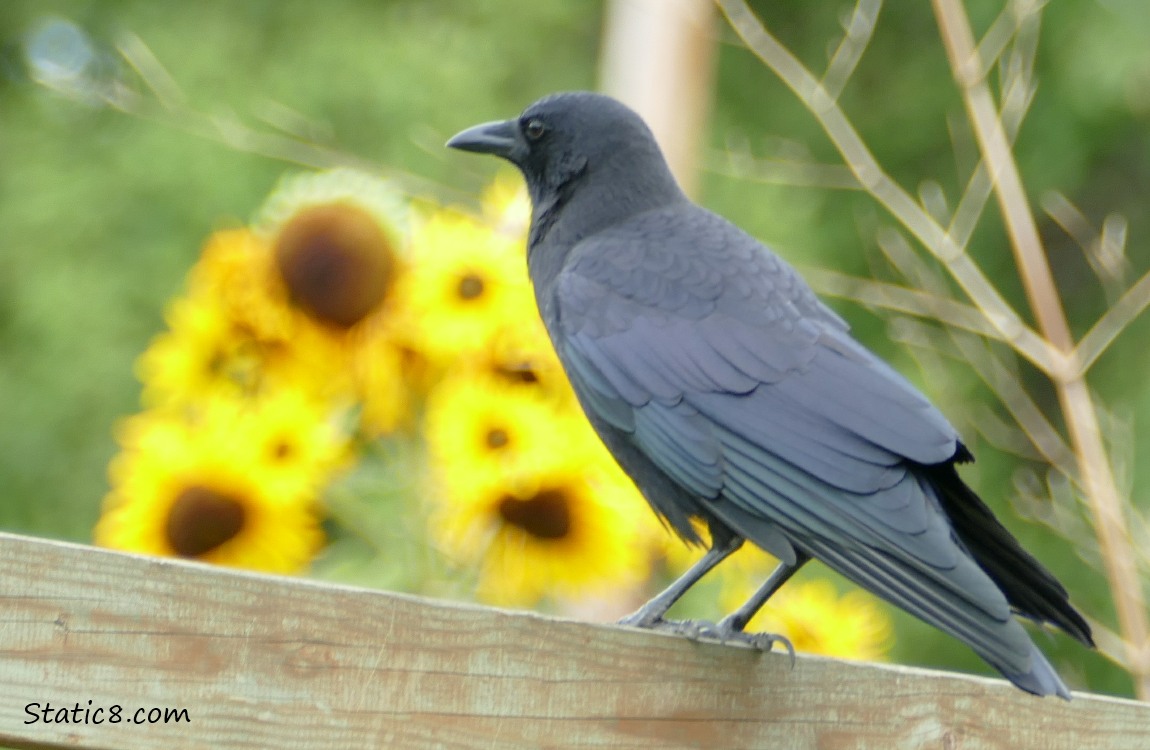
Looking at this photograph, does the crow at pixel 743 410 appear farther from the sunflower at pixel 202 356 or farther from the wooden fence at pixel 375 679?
the sunflower at pixel 202 356

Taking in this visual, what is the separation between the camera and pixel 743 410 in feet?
7.55

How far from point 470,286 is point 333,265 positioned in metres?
0.24

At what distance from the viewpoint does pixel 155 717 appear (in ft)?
5.13

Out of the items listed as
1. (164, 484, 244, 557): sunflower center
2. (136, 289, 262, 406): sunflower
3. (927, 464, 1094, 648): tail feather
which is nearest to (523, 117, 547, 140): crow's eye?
(136, 289, 262, 406): sunflower

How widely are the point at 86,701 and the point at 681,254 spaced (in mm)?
Result: 1412

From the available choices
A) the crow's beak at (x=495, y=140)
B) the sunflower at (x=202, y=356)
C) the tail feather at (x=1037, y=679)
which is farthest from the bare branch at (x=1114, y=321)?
the sunflower at (x=202, y=356)

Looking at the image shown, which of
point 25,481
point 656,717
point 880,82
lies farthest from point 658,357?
point 880,82

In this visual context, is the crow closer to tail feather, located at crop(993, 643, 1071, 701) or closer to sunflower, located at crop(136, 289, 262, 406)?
tail feather, located at crop(993, 643, 1071, 701)

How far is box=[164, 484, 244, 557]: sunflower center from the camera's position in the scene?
233 cm

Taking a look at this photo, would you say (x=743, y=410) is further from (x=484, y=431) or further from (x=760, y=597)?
(x=484, y=431)

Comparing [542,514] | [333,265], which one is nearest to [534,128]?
[333,265]

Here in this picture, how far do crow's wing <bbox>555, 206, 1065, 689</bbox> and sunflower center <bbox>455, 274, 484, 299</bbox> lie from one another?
14 centimetres

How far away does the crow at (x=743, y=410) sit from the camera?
Answer: 6.52 feet

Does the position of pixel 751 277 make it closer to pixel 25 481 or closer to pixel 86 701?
pixel 86 701
